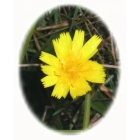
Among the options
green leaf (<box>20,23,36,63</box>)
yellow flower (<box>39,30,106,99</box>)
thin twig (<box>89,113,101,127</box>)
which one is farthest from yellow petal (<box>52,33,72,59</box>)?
thin twig (<box>89,113,101,127</box>)

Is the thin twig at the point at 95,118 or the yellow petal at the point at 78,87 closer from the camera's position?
the yellow petal at the point at 78,87

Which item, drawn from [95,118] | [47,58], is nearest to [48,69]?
[47,58]

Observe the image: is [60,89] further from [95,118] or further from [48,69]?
[95,118]

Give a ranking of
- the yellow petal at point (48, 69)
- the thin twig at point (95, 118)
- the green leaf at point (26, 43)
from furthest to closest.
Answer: the thin twig at point (95, 118)
the green leaf at point (26, 43)
the yellow petal at point (48, 69)

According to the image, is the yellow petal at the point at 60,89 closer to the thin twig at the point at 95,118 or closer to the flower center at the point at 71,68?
the flower center at the point at 71,68

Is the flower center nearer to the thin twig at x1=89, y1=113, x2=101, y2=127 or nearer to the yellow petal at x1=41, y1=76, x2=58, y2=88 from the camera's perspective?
the yellow petal at x1=41, y1=76, x2=58, y2=88

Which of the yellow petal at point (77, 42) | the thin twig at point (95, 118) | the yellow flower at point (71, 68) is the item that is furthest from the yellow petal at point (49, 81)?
the thin twig at point (95, 118)
